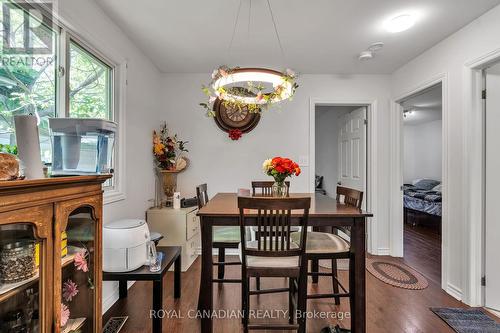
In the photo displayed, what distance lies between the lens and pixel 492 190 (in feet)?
6.87

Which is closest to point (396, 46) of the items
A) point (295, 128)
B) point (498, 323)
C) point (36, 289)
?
point (295, 128)

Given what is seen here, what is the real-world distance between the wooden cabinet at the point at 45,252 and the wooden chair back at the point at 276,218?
0.83m

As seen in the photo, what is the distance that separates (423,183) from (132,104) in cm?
633

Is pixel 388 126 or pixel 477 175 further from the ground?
pixel 388 126

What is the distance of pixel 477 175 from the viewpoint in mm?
2146

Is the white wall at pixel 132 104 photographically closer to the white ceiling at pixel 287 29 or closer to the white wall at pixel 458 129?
the white ceiling at pixel 287 29

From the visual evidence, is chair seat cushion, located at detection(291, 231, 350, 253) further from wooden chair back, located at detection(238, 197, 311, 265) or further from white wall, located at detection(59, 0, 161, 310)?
white wall, located at detection(59, 0, 161, 310)

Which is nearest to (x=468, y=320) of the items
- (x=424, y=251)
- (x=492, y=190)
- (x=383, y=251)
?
(x=492, y=190)

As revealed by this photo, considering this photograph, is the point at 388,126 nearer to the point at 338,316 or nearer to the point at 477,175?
the point at 477,175

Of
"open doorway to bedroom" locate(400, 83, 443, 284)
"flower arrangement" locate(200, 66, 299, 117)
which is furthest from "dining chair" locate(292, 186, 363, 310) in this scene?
"open doorway to bedroom" locate(400, 83, 443, 284)

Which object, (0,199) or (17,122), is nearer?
(0,199)

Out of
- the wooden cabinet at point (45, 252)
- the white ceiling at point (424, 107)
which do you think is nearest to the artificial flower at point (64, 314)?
the wooden cabinet at point (45, 252)

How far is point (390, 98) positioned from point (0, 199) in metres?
3.92

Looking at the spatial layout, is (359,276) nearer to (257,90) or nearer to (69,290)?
(257,90)
